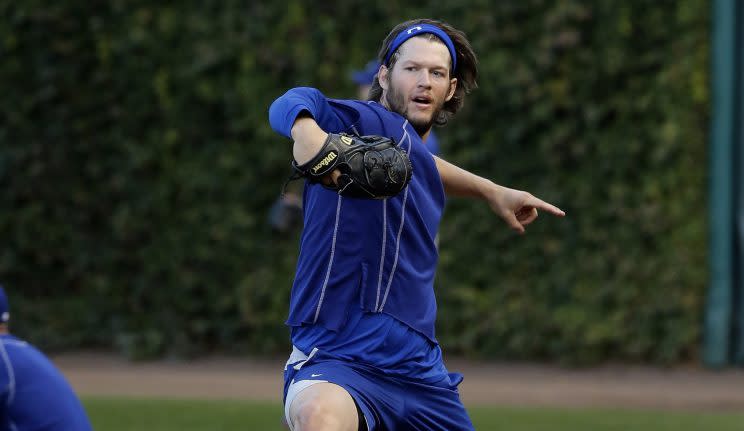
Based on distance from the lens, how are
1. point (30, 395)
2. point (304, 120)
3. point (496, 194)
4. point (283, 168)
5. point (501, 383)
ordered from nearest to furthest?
point (304, 120) → point (496, 194) → point (30, 395) → point (501, 383) → point (283, 168)

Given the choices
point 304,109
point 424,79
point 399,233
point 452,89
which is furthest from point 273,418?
point 304,109

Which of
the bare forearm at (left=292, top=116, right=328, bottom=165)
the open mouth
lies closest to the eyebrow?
the open mouth

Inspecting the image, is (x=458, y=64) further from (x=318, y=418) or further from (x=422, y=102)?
(x=318, y=418)

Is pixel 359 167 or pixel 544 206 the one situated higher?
pixel 359 167

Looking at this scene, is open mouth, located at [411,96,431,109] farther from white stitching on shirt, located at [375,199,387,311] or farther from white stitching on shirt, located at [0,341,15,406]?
white stitching on shirt, located at [0,341,15,406]

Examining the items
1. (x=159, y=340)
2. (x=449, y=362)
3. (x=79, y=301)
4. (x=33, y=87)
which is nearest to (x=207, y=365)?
(x=159, y=340)

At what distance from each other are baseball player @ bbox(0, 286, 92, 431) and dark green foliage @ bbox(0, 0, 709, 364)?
5.50 meters

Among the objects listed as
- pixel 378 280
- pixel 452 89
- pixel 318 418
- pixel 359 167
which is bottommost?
pixel 318 418

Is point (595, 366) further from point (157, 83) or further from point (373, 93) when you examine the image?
point (373, 93)

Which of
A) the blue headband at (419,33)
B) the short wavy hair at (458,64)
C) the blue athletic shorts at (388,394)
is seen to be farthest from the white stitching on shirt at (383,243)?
the blue headband at (419,33)

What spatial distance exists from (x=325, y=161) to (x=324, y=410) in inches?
29.1

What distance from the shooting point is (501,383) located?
30.4 feet

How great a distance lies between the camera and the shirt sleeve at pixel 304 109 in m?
3.52

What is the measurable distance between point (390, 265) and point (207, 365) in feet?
21.2
